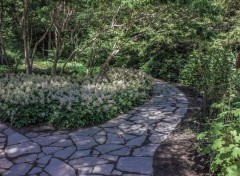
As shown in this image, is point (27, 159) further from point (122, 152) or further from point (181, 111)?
point (181, 111)

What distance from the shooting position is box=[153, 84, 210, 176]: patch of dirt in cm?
396

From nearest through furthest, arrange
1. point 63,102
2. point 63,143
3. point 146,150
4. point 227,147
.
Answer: point 227,147, point 146,150, point 63,143, point 63,102

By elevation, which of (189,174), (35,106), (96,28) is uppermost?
(96,28)

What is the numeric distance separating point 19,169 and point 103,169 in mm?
1103

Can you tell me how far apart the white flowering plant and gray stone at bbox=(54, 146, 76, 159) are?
3.01 ft

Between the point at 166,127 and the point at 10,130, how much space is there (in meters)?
2.80

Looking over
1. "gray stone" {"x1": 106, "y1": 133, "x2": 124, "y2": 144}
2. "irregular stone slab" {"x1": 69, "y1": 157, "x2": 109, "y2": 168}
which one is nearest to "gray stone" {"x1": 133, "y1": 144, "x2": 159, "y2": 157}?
"gray stone" {"x1": 106, "y1": 133, "x2": 124, "y2": 144}

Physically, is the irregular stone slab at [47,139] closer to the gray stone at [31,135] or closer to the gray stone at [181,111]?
the gray stone at [31,135]

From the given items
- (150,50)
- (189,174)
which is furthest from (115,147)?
(150,50)

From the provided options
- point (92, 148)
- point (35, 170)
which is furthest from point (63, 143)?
point (35, 170)

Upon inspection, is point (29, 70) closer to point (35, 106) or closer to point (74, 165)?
Answer: point (35, 106)

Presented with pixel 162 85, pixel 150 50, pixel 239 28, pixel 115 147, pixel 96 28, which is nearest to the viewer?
pixel 115 147

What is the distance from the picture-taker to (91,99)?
596 centimetres

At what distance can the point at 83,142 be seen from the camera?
15.9ft
